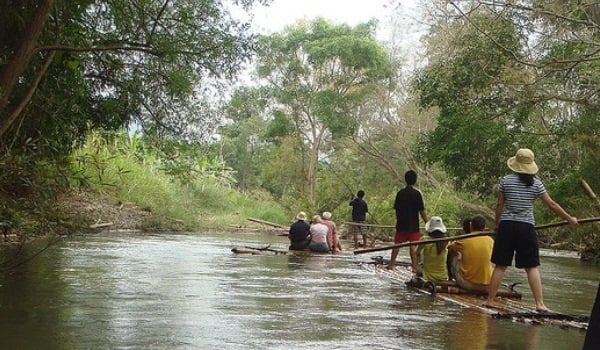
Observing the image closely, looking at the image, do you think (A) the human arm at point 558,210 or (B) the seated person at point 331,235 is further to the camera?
(B) the seated person at point 331,235

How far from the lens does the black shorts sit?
7.64m

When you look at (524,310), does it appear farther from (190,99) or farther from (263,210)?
(263,210)

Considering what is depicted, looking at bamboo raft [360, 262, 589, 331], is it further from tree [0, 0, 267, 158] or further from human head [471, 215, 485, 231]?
tree [0, 0, 267, 158]

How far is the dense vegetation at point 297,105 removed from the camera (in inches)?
351

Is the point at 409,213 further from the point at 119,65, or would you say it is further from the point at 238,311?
the point at 119,65

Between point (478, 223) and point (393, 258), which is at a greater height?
point (478, 223)

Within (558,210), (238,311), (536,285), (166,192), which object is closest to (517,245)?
(536,285)

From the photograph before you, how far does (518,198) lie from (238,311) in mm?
3247

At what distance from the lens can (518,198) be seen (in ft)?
25.5

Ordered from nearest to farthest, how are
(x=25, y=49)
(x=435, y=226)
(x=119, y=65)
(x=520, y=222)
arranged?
1. (x=25, y=49)
2. (x=520, y=222)
3. (x=435, y=226)
4. (x=119, y=65)

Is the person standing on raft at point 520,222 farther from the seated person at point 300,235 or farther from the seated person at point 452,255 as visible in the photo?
the seated person at point 300,235

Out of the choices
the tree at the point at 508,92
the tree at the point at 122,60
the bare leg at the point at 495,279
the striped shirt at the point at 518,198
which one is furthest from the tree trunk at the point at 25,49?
the tree at the point at 508,92

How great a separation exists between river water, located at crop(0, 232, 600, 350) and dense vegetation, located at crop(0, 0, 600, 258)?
139 cm

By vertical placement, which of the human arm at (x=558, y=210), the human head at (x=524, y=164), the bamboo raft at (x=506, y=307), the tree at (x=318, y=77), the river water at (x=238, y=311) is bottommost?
the river water at (x=238, y=311)
